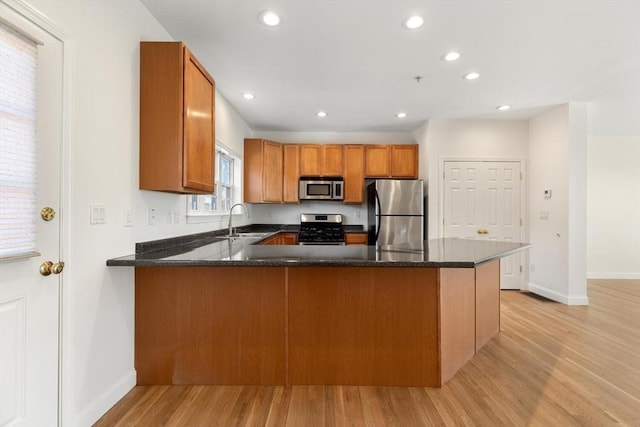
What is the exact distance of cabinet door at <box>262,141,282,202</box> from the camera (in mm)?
4727

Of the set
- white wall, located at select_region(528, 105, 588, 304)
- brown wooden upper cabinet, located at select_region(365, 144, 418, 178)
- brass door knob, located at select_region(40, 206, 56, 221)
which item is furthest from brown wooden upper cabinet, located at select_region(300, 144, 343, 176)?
brass door knob, located at select_region(40, 206, 56, 221)

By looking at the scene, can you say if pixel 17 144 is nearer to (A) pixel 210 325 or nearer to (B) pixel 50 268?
(B) pixel 50 268

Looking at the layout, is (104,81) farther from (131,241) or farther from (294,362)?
(294,362)

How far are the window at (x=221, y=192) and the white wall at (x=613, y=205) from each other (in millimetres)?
6169

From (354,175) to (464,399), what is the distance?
354 centimetres

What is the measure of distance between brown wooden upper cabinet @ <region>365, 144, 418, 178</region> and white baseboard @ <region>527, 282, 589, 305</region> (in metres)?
2.35

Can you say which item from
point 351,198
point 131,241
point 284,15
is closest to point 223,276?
point 131,241

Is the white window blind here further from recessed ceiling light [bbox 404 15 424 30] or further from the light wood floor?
recessed ceiling light [bbox 404 15 424 30]

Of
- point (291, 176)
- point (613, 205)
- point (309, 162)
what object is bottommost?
point (613, 205)

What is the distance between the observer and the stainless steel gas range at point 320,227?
15.6 feet

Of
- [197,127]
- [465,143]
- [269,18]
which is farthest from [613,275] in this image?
[197,127]

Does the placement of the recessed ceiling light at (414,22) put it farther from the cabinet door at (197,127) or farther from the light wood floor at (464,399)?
the light wood floor at (464,399)

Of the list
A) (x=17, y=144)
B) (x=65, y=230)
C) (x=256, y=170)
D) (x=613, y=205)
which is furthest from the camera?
(x=613, y=205)

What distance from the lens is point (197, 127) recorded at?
7.16 feet
